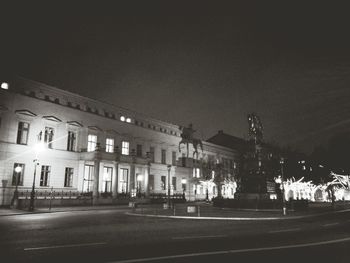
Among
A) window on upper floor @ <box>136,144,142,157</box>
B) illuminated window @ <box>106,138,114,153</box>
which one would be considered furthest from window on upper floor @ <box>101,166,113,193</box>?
window on upper floor @ <box>136,144,142,157</box>

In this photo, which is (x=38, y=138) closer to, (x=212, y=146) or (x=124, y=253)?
(x=124, y=253)

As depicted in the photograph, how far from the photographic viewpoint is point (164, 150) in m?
60.8

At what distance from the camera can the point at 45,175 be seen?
3919 cm

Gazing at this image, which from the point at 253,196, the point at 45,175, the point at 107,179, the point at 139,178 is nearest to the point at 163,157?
the point at 139,178

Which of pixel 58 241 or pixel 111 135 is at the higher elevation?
pixel 111 135

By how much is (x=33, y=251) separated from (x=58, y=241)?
2.21 m

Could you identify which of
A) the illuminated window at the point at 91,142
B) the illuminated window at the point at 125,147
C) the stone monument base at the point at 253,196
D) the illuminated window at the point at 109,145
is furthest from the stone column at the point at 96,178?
the stone monument base at the point at 253,196

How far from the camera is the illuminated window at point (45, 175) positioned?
38.8 metres

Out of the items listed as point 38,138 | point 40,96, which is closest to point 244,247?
point 38,138

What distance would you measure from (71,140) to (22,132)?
7.07 meters

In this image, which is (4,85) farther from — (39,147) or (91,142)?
(91,142)

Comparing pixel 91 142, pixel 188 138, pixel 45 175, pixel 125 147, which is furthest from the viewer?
pixel 188 138

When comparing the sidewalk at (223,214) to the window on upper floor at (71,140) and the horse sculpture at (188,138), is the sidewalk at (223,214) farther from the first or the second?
the horse sculpture at (188,138)

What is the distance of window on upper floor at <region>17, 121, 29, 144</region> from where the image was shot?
37.4m
